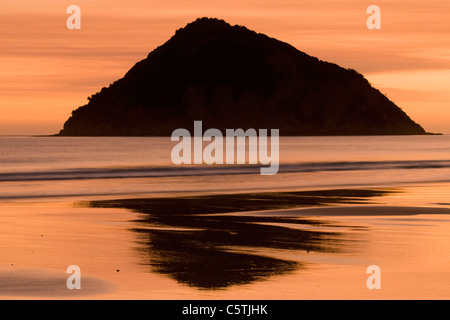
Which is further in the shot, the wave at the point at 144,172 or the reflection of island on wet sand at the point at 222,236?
the wave at the point at 144,172

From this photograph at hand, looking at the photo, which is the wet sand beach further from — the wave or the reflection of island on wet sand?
the wave

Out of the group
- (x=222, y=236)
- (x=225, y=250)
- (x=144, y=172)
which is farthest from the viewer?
(x=144, y=172)

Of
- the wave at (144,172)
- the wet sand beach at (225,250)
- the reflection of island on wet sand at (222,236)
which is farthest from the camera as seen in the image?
the wave at (144,172)

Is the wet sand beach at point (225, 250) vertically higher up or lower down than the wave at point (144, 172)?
lower down

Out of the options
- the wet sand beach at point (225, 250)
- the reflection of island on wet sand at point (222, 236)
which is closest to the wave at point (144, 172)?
the reflection of island on wet sand at point (222, 236)

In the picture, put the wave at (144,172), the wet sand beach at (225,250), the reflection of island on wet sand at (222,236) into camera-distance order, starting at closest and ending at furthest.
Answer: the wet sand beach at (225,250) → the reflection of island on wet sand at (222,236) → the wave at (144,172)

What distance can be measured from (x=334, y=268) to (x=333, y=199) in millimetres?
15463

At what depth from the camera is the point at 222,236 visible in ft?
59.3

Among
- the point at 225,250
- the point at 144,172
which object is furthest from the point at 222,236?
the point at 144,172

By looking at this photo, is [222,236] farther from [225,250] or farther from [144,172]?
[144,172]

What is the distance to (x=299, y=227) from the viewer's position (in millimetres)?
19938

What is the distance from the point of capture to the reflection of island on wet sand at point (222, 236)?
1366 centimetres

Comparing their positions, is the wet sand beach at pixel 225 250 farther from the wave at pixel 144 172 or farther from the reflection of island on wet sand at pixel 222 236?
the wave at pixel 144 172
